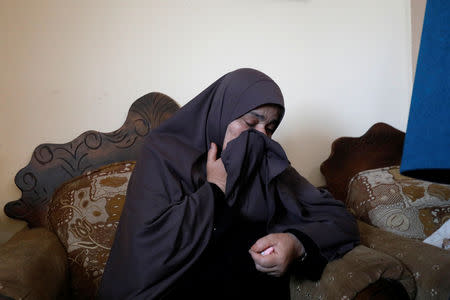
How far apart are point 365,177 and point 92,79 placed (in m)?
1.34

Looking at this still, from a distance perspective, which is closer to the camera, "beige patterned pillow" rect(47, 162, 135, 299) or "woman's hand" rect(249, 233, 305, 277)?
"woman's hand" rect(249, 233, 305, 277)

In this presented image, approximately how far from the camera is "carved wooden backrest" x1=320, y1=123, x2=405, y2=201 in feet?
6.16

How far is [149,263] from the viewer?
3.22 feet

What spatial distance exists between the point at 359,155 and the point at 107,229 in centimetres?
130

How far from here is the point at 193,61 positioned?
69.3 inches

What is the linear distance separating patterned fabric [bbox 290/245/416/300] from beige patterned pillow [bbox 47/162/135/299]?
28.4 inches

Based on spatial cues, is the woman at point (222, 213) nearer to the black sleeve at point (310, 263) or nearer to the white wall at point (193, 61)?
the black sleeve at point (310, 263)

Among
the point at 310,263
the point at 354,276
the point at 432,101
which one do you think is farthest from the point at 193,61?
the point at 432,101

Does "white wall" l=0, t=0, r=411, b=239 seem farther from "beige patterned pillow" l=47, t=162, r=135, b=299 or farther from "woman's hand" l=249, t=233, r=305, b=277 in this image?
"woman's hand" l=249, t=233, r=305, b=277

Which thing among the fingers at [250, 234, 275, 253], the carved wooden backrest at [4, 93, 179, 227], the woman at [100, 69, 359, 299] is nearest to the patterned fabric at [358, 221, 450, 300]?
the woman at [100, 69, 359, 299]

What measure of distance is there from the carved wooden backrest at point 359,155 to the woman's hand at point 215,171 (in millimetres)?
884

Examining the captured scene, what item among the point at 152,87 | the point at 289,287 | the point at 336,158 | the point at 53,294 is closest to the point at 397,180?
the point at 336,158

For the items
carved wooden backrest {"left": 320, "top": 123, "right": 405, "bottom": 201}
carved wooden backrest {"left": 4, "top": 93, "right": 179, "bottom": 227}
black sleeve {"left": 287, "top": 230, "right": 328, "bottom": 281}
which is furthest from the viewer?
carved wooden backrest {"left": 320, "top": 123, "right": 405, "bottom": 201}

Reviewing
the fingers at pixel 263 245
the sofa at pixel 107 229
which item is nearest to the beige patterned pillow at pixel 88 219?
the sofa at pixel 107 229
